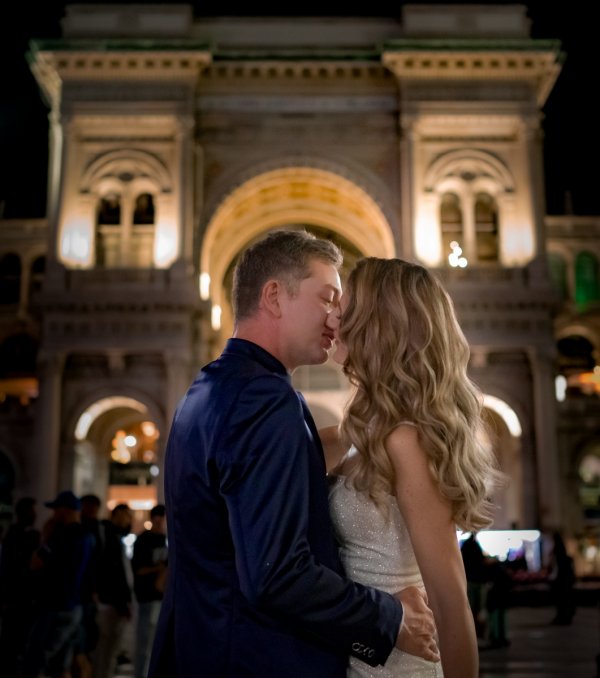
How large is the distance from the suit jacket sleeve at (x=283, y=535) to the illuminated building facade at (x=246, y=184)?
86.4 ft

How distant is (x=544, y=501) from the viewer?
28125mm

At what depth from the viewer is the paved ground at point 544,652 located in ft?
38.5

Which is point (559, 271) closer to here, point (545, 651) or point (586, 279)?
point (586, 279)

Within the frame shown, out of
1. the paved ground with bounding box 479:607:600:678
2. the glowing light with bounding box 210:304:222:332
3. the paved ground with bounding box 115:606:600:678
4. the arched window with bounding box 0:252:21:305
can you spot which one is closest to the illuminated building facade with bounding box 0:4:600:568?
the glowing light with bounding box 210:304:222:332

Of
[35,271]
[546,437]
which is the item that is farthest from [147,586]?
[35,271]

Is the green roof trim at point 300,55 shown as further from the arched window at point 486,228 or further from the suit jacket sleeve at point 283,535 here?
the suit jacket sleeve at point 283,535

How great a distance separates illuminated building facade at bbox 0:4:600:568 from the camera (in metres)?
29.2

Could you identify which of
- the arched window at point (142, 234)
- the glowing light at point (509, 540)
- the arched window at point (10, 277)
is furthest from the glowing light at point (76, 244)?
the glowing light at point (509, 540)

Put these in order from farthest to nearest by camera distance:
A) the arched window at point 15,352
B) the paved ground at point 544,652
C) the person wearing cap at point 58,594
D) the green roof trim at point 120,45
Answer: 1. the arched window at point 15,352
2. the green roof trim at point 120,45
3. the paved ground at point 544,652
4. the person wearing cap at point 58,594

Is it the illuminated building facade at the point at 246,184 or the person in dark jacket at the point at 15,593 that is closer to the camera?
the person in dark jacket at the point at 15,593

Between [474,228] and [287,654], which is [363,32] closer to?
[474,228]

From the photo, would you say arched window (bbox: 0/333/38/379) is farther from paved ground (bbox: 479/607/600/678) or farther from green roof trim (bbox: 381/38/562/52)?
paved ground (bbox: 479/607/600/678)

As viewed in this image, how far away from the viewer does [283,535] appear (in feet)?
7.98

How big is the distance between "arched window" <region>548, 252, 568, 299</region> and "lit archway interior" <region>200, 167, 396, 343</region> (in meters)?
8.77
